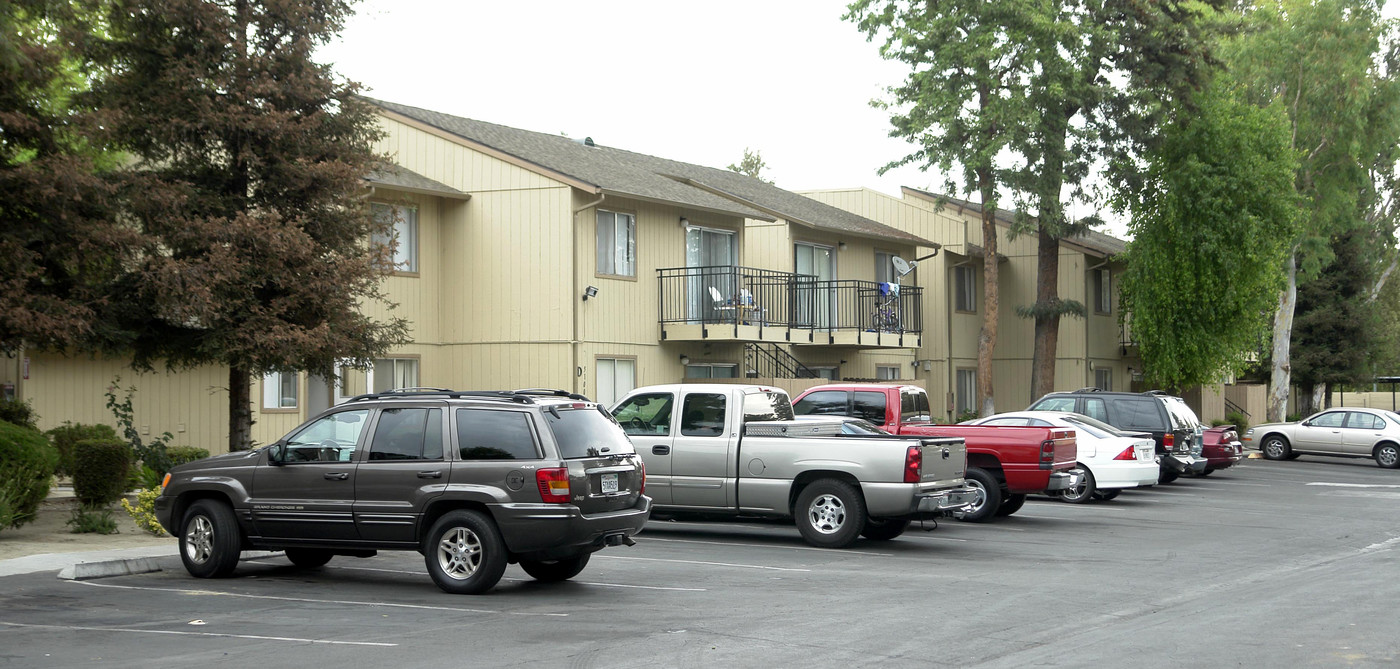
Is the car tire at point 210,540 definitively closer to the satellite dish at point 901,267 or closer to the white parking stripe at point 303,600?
the white parking stripe at point 303,600

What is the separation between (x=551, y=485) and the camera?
36.6 ft

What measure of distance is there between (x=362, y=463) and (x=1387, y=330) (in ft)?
242

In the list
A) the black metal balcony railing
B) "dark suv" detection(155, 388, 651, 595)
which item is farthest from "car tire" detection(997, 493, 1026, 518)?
the black metal balcony railing

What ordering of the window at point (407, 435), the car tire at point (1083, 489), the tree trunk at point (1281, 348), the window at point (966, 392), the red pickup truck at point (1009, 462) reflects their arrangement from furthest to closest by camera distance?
the tree trunk at point (1281, 348) < the window at point (966, 392) < the car tire at point (1083, 489) < the red pickup truck at point (1009, 462) < the window at point (407, 435)

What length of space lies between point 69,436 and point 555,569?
10248mm

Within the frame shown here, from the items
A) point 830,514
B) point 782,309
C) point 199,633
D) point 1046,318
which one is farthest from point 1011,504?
point 1046,318

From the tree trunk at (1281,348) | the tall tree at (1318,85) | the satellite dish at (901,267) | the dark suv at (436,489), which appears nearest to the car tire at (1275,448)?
the tall tree at (1318,85)

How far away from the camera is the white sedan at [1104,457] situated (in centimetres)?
2156

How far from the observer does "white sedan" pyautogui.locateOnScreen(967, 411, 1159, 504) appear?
21562 millimetres

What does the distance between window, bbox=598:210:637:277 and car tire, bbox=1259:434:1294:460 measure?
19890 millimetres

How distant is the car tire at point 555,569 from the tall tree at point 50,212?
20.5 ft

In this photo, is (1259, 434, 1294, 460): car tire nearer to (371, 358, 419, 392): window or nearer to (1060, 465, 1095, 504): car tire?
(1060, 465, 1095, 504): car tire

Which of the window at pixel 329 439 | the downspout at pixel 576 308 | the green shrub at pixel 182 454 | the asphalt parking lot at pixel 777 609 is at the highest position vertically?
the downspout at pixel 576 308

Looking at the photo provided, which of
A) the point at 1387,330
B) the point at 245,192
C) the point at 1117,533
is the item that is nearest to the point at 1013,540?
the point at 1117,533
